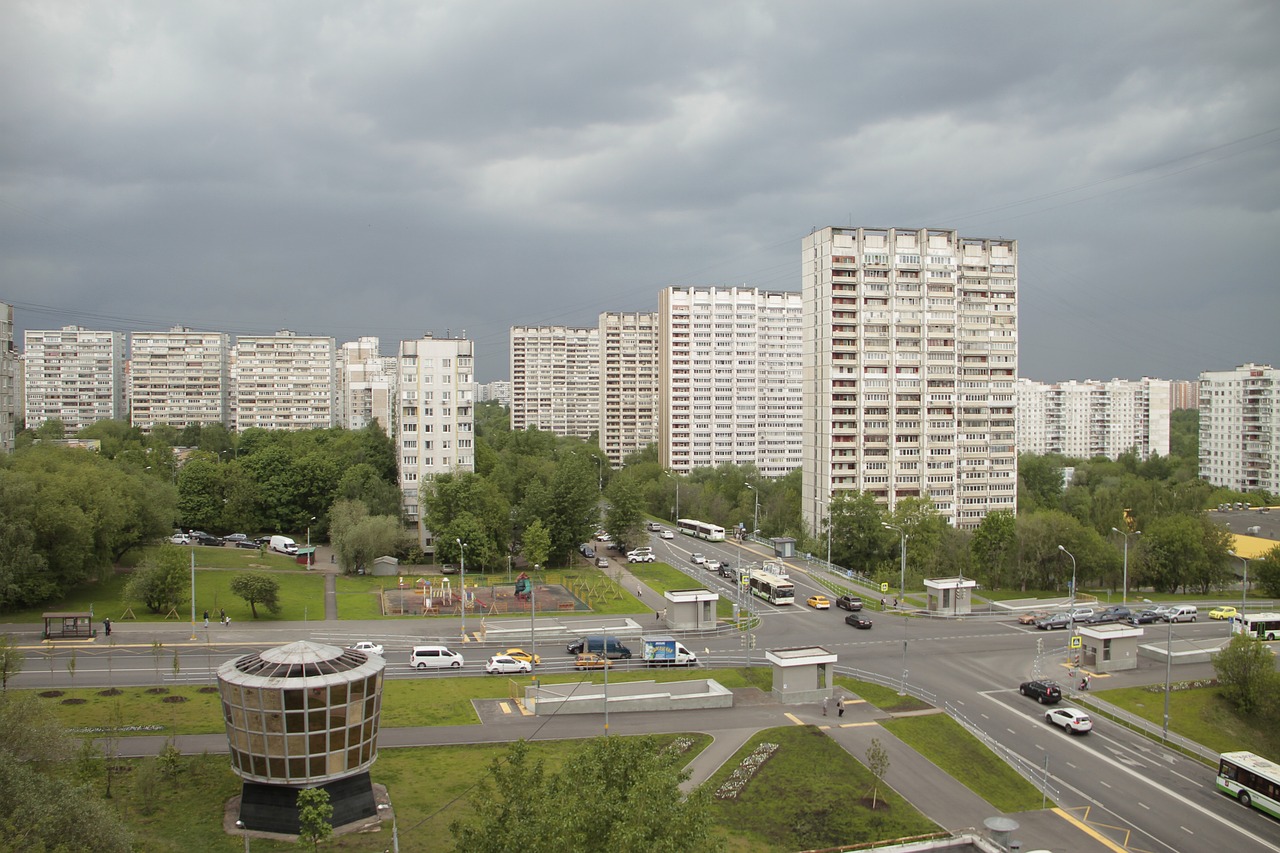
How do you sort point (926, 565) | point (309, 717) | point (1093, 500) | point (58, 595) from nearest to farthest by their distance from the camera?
point (309, 717), point (58, 595), point (926, 565), point (1093, 500)

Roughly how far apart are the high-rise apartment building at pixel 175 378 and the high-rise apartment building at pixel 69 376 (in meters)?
14.3

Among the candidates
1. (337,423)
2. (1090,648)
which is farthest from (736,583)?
(337,423)

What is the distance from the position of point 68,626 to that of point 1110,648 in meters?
52.8

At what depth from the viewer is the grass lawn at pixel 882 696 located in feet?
124

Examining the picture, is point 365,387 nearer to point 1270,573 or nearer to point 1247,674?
point 1270,573

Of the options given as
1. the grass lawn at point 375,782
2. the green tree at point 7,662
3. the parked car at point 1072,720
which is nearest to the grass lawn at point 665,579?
the parked car at point 1072,720

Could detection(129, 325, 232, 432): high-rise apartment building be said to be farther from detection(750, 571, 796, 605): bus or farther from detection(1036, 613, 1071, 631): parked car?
detection(1036, 613, 1071, 631): parked car

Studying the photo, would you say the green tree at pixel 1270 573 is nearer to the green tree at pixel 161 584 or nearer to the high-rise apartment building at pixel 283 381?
the green tree at pixel 161 584

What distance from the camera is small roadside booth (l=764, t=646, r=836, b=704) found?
125 ft

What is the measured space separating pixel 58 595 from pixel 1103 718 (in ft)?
179

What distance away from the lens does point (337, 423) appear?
15775 centimetres

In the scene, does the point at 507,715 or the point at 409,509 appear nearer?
the point at 507,715

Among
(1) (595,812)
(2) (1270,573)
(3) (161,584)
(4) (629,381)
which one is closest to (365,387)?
(4) (629,381)

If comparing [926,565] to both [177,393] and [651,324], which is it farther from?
[177,393]
